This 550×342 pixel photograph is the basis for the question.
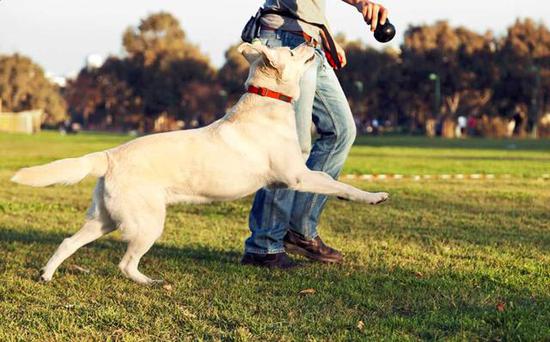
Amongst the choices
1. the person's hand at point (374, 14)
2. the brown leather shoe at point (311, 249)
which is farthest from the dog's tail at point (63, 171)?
the person's hand at point (374, 14)

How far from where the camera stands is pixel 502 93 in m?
61.9

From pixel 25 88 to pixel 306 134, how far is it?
84.1 m

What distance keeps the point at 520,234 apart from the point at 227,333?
410 centimetres

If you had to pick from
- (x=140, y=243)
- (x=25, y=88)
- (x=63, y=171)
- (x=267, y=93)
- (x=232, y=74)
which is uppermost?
(x=232, y=74)

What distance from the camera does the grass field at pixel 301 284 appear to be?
3629mm

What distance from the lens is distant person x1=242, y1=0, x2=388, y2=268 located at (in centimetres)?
539

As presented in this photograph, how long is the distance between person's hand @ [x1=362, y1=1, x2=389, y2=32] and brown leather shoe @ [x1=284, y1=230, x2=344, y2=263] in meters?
1.53

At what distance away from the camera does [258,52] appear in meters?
4.91

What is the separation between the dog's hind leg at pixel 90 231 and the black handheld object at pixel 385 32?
6.96 ft

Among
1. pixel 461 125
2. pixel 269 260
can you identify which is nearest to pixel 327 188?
pixel 269 260

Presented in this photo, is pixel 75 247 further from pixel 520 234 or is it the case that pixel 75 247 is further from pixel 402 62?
pixel 402 62

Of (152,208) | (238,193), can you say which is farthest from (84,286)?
(238,193)

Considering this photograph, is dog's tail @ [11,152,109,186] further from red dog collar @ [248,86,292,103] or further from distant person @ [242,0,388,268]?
distant person @ [242,0,388,268]

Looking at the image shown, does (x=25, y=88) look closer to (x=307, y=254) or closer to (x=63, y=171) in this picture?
(x=307, y=254)
